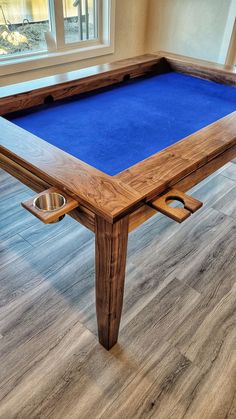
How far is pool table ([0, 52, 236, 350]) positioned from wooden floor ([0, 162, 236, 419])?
0.17 m

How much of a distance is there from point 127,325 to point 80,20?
2869mm

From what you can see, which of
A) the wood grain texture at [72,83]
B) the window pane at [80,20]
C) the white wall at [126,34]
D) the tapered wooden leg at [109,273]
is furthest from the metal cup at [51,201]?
the window pane at [80,20]

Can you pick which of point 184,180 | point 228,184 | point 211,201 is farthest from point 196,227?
point 184,180

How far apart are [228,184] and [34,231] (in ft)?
4.94

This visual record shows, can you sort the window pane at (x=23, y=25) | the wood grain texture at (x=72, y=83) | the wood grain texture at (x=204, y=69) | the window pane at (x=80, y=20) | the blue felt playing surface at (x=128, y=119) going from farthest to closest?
the window pane at (x=80, y=20) → the window pane at (x=23, y=25) → the wood grain texture at (x=204, y=69) → the wood grain texture at (x=72, y=83) → the blue felt playing surface at (x=128, y=119)

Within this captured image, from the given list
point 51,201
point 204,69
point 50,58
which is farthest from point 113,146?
point 50,58

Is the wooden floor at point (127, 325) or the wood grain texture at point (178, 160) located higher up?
the wood grain texture at point (178, 160)

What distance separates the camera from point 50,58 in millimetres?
2768

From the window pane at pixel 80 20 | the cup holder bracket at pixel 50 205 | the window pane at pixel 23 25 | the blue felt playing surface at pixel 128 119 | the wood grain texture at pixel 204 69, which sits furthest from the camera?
the window pane at pixel 80 20

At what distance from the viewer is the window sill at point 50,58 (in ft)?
8.32

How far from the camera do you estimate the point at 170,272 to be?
1723mm

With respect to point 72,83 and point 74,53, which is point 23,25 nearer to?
point 74,53

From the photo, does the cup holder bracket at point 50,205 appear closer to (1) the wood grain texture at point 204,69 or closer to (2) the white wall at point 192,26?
(1) the wood grain texture at point 204,69

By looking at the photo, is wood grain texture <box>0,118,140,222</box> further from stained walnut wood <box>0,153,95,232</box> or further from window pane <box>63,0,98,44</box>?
window pane <box>63,0,98,44</box>
